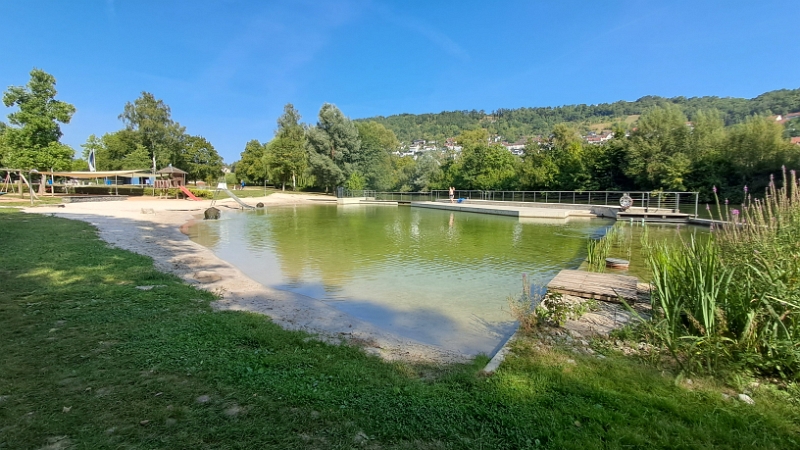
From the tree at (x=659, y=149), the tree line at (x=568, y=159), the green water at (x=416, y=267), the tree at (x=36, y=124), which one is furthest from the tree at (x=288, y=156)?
the tree at (x=659, y=149)

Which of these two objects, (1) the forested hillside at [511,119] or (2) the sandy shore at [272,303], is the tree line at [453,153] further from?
(1) the forested hillside at [511,119]

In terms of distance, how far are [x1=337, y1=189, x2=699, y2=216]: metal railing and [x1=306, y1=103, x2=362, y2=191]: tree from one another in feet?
12.3

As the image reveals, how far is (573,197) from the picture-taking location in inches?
1181

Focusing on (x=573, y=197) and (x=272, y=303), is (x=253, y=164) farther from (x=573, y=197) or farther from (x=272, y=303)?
(x=272, y=303)

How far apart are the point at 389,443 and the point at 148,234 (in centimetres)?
1452

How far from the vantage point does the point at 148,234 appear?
13.9 meters

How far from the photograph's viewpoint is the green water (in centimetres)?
633

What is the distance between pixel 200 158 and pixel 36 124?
25371 millimetres

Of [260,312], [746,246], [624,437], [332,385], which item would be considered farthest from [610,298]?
[260,312]

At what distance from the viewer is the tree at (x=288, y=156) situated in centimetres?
5100

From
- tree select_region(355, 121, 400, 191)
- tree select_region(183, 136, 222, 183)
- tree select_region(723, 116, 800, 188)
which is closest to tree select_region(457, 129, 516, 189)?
tree select_region(355, 121, 400, 191)

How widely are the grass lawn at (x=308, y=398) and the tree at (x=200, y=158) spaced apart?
5474cm

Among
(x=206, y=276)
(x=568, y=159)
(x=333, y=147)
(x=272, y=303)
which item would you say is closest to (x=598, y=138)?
(x=568, y=159)

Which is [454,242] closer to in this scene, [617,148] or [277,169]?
[617,148]
